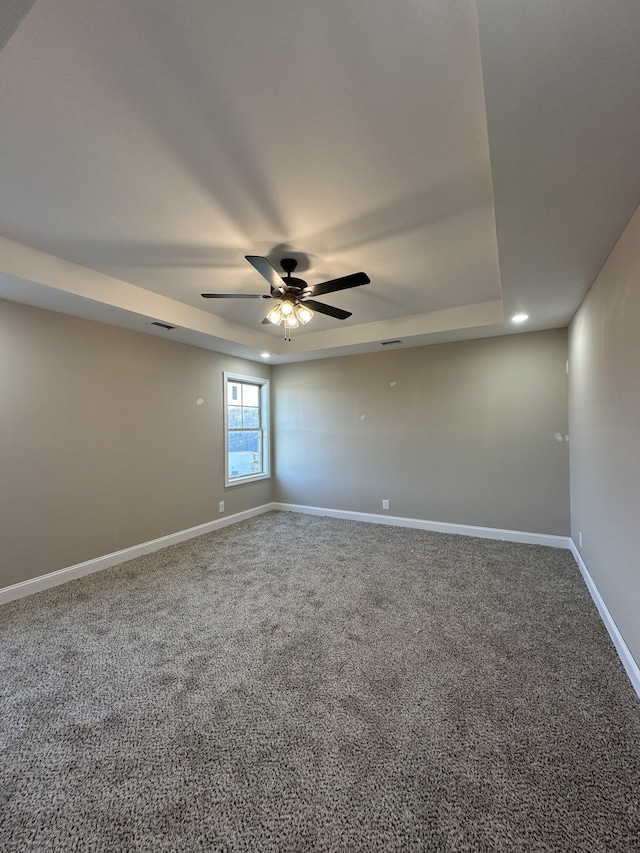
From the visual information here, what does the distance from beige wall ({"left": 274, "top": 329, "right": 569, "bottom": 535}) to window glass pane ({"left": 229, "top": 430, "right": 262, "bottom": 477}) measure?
1.11 ft

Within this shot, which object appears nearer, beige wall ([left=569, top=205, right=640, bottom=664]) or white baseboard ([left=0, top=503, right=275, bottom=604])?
beige wall ([left=569, top=205, right=640, bottom=664])

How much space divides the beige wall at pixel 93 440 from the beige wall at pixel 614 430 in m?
4.20

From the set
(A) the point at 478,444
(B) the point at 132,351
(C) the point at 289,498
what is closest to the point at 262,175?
(B) the point at 132,351

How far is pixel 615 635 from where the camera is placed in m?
2.21

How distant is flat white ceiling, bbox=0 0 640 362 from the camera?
113 centimetres

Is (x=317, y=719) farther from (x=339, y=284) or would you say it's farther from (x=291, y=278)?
(x=291, y=278)

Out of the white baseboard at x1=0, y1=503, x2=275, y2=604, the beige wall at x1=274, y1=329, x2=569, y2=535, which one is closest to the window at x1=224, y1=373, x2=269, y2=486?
the beige wall at x1=274, y1=329, x2=569, y2=535

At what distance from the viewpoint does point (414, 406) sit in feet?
15.7

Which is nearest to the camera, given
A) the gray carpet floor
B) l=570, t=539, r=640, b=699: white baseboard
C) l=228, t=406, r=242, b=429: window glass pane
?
the gray carpet floor

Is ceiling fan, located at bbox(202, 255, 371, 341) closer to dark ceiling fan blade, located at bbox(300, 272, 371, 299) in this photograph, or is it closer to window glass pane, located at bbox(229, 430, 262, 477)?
dark ceiling fan blade, located at bbox(300, 272, 371, 299)

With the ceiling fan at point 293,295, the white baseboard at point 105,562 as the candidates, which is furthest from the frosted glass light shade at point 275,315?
the white baseboard at point 105,562

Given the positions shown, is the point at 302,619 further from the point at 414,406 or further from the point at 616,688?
the point at 414,406

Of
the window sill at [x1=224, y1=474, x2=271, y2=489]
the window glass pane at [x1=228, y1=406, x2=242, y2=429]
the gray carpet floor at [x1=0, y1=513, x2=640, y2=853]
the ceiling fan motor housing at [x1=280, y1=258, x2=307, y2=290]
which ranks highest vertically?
the ceiling fan motor housing at [x1=280, y1=258, x2=307, y2=290]

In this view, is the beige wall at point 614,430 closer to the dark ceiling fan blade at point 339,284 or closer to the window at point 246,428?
the dark ceiling fan blade at point 339,284
